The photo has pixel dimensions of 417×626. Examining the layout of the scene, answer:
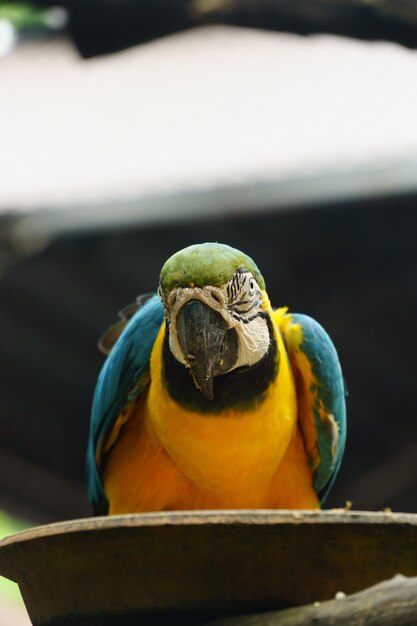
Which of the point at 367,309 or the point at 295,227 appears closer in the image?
the point at 295,227

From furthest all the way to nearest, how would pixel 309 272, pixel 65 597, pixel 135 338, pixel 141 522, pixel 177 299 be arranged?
pixel 309 272 → pixel 135 338 → pixel 177 299 → pixel 65 597 → pixel 141 522

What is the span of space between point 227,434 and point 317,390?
362 millimetres

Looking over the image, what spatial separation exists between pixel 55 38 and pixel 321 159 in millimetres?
1620

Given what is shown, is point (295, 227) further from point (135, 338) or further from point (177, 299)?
point (177, 299)

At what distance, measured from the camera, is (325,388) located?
2.53 m

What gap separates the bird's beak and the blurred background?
9.07ft

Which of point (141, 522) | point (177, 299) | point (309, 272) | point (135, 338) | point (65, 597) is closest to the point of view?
point (141, 522)

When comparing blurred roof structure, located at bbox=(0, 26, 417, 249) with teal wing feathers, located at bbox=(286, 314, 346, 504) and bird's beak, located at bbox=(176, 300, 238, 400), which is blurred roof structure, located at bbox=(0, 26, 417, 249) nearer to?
teal wing feathers, located at bbox=(286, 314, 346, 504)

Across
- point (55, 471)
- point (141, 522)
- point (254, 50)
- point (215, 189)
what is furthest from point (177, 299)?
point (55, 471)

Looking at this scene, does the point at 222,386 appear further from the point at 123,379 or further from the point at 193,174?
the point at 193,174

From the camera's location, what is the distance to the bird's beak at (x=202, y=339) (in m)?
2.09

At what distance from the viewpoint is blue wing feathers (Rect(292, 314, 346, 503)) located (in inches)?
99.6

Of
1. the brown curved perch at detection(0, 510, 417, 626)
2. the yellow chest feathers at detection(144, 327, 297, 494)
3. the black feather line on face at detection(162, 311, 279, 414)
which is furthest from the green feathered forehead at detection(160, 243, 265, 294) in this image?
the brown curved perch at detection(0, 510, 417, 626)

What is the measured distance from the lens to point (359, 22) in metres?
3.30
